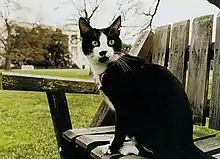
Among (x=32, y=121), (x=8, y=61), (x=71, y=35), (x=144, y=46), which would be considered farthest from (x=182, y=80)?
(x=8, y=61)

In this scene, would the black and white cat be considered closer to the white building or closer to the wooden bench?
the wooden bench

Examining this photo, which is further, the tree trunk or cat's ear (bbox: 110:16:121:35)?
the tree trunk

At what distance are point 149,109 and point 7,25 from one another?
1751mm

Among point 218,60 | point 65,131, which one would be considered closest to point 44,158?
point 65,131

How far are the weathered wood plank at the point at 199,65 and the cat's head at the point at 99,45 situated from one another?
0.28 meters

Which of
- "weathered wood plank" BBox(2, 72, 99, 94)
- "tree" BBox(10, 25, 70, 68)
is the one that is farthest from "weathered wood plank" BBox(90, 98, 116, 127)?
"tree" BBox(10, 25, 70, 68)

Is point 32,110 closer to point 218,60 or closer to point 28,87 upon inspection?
point 28,87

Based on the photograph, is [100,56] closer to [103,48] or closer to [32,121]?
[103,48]

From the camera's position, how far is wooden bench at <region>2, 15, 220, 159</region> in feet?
3.58

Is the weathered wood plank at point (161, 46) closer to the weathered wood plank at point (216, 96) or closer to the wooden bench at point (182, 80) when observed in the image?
the wooden bench at point (182, 80)

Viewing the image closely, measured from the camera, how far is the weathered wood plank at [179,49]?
48.9 inches

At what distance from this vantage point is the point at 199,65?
3.87 ft

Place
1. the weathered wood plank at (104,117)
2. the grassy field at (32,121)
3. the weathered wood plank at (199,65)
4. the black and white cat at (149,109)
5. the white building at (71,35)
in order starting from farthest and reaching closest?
the white building at (71,35), the grassy field at (32,121), the weathered wood plank at (104,117), the weathered wood plank at (199,65), the black and white cat at (149,109)

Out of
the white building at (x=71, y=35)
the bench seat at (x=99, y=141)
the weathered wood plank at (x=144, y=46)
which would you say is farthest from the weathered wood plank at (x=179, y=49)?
the white building at (x=71, y=35)
